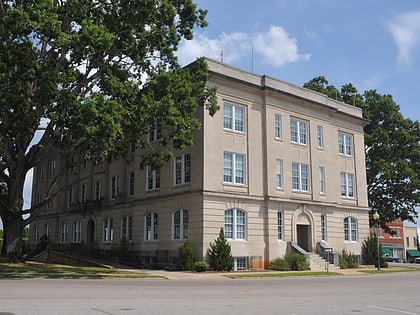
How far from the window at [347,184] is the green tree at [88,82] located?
58.9 ft

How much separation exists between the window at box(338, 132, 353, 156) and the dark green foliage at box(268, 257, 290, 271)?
44.5 ft

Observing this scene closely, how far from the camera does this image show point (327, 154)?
131 ft

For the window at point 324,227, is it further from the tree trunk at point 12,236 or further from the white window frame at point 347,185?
the tree trunk at point 12,236

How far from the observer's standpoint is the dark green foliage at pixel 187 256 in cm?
2981

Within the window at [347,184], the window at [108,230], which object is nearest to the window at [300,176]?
the window at [347,184]

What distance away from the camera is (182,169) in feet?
110

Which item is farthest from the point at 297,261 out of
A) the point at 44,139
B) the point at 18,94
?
the point at 18,94

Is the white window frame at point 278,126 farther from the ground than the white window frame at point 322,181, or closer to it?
farther from the ground

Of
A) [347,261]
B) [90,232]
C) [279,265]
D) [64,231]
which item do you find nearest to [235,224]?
[279,265]

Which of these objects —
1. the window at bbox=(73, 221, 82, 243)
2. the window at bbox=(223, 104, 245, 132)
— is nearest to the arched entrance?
the window at bbox=(73, 221, 82, 243)

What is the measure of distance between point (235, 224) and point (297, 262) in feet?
16.4

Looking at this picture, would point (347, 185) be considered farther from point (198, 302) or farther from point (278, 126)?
point (198, 302)

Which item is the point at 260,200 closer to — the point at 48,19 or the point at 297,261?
the point at 297,261

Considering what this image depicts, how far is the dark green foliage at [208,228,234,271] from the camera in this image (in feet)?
98.7
